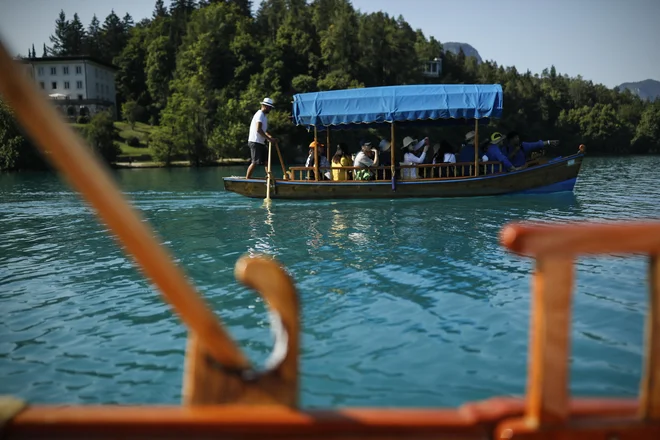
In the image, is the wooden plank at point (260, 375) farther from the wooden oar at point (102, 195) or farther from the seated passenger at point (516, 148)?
the seated passenger at point (516, 148)

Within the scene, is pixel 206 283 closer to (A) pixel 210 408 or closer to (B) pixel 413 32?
(A) pixel 210 408

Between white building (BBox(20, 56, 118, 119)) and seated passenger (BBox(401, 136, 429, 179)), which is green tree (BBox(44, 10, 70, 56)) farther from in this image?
seated passenger (BBox(401, 136, 429, 179))

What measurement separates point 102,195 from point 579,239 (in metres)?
1.39

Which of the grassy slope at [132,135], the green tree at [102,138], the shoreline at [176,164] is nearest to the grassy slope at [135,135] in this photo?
the grassy slope at [132,135]

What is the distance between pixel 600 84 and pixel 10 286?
9749 centimetres

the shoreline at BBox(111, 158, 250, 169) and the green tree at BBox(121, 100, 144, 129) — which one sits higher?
the green tree at BBox(121, 100, 144, 129)

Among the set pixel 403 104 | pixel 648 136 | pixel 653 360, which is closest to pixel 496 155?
pixel 403 104

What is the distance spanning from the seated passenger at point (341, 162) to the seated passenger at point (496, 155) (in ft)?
13.0

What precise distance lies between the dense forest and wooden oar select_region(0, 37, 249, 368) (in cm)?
4388

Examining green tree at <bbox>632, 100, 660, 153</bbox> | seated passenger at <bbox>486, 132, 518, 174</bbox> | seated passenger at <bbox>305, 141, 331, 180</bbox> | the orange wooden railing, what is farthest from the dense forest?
seated passenger at <bbox>486, 132, 518, 174</bbox>

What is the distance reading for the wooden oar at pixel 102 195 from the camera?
5.23ft

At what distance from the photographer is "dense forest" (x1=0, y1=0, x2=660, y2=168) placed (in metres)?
52.7

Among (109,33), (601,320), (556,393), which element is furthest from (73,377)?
(109,33)

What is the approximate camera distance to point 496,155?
53.7ft
